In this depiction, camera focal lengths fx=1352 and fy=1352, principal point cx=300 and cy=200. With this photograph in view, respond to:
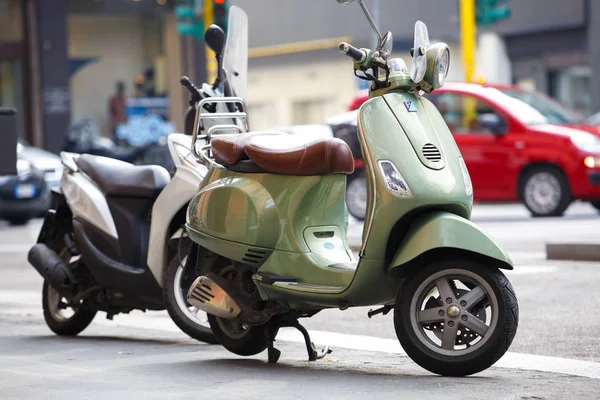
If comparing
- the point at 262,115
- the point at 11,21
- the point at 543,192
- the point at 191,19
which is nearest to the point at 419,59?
the point at 543,192

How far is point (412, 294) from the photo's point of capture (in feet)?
20.0

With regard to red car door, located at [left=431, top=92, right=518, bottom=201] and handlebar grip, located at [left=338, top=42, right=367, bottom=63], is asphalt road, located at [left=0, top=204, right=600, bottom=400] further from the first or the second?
red car door, located at [left=431, top=92, right=518, bottom=201]

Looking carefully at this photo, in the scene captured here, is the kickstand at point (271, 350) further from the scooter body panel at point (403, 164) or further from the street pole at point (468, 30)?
the street pole at point (468, 30)

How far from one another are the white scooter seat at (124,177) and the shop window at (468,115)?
9.18m

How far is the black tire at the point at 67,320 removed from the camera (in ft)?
27.6

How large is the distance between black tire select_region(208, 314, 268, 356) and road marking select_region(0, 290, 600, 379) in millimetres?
794

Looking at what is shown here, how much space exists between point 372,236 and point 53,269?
9.41ft

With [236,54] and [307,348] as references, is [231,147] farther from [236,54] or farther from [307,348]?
[236,54]

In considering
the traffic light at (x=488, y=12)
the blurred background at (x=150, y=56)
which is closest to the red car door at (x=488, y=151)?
the blurred background at (x=150, y=56)

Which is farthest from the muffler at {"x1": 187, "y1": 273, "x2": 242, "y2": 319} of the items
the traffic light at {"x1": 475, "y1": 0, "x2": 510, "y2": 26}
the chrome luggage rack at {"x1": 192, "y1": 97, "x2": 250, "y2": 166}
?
the traffic light at {"x1": 475, "y1": 0, "x2": 510, "y2": 26}

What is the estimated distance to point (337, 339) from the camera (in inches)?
315

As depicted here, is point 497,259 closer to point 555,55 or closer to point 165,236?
point 165,236

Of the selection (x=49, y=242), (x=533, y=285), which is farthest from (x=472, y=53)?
(x=49, y=242)

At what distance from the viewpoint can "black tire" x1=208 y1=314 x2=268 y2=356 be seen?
6.93 meters
